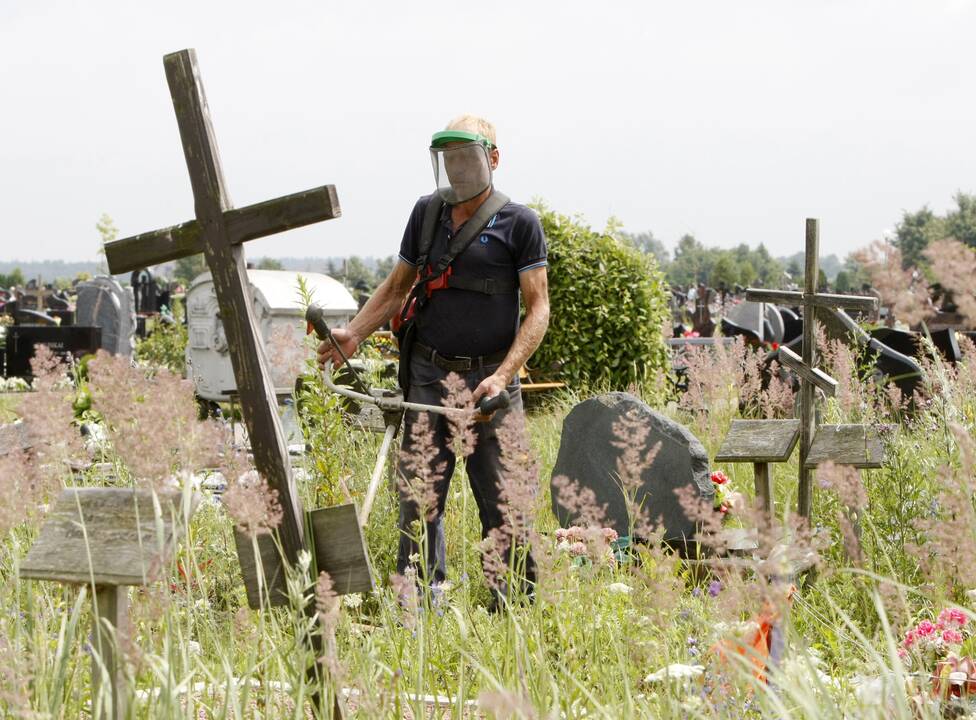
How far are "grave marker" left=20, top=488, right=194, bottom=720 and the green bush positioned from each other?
7826mm

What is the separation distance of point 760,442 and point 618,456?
35.7 inches

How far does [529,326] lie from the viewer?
362 cm

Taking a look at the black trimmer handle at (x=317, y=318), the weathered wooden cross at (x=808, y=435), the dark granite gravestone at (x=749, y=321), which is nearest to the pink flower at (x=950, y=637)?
the weathered wooden cross at (x=808, y=435)

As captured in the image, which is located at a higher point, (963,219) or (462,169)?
(462,169)

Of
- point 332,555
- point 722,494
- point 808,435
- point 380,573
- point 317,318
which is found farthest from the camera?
point 722,494

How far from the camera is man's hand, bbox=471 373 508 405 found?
3350mm

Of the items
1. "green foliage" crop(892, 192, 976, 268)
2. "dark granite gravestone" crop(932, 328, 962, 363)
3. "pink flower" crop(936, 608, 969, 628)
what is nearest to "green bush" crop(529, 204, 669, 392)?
"dark granite gravestone" crop(932, 328, 962, 363)

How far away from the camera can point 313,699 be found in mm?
2145

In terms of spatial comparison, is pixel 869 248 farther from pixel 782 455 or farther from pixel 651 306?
pixel 651 306

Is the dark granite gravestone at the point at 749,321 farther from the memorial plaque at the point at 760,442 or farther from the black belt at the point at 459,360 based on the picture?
the black belt at the point at 459,360

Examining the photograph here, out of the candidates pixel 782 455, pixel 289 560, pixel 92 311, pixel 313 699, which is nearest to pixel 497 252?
pixel 782 455

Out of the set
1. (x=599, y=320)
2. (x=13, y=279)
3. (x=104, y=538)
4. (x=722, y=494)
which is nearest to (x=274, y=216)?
(x=104, y=538)

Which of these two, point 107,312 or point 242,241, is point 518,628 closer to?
point 242,241

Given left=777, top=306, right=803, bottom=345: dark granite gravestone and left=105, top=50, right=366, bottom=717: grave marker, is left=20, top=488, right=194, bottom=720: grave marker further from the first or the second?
left=777, top=306, right=803, bottom=345: dark granite gravestone
